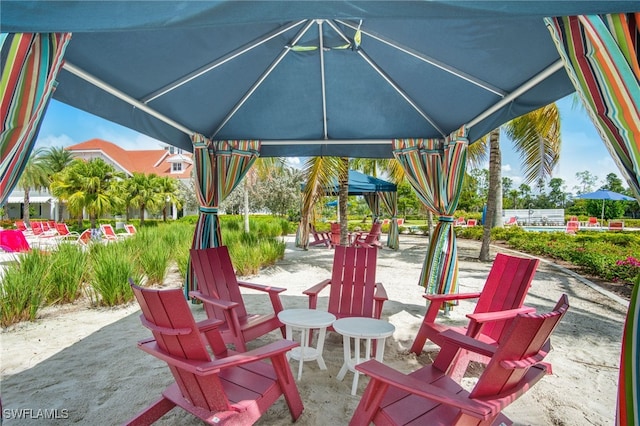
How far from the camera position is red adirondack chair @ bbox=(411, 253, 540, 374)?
282cm

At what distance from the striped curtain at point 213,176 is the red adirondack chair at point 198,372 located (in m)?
2.78

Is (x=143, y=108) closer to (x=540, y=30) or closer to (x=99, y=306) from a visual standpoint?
(x=99, y=306)

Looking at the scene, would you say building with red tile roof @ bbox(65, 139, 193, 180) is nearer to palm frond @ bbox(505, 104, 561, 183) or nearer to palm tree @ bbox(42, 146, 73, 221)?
palm tree @ bbox(42, 146, 73, 221)

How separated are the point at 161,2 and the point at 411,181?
4.14 meters

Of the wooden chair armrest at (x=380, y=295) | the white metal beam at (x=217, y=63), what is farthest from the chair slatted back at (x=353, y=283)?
the white metal beam at (x=217, y=63)

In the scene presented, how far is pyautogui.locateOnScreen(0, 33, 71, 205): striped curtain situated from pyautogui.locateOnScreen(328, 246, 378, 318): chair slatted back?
2.78m

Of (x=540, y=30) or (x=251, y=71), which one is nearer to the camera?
(x=540, y=30)

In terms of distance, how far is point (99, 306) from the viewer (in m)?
4.81

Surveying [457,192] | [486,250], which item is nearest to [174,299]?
[457,192]

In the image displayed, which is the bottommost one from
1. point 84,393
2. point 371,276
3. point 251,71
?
point 84,393

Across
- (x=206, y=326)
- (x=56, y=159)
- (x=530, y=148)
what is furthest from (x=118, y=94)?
(x=56, y=159)

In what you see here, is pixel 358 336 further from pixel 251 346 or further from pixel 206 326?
pixel 251 346

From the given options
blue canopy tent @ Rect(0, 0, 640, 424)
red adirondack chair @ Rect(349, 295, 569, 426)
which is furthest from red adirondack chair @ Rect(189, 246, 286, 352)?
red adirondack chair @ Rect(349, 295, 569, 426)

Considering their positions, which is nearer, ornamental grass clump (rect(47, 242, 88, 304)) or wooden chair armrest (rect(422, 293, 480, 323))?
wooden chair armrest (rect(422, 293, 480, 323))
